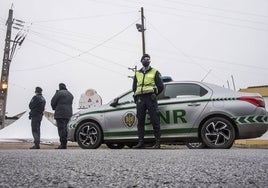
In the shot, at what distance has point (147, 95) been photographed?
7.73 meters

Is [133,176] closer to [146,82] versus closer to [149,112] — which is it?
[149,112]

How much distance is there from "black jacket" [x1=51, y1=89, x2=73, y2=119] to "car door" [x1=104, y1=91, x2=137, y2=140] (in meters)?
1.87

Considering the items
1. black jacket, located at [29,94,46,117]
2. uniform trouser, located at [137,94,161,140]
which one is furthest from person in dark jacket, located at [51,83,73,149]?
uniform trouser, located at [137,94,161,140]

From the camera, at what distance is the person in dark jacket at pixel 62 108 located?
10031 millimetres

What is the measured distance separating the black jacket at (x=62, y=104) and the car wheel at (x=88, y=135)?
1571 millimetres

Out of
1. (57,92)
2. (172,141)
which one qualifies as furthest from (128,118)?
(57,92)

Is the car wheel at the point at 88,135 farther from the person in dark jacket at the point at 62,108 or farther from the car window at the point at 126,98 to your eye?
the person in dark jacket at the point at 62,108

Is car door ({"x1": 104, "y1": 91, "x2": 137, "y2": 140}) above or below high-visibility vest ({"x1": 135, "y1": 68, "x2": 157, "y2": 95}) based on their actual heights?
below

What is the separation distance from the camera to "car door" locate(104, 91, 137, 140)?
8.30m

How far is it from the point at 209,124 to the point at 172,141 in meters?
0.87

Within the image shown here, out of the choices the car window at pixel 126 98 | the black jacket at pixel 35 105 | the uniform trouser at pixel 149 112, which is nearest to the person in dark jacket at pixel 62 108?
the black jacket at pixel 35 105

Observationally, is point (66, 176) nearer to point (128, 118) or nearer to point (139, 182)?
point (139, 182)

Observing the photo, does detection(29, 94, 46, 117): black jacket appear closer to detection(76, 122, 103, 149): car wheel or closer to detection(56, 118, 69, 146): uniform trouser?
detection(56, 118, 69, 146): uniform trouser

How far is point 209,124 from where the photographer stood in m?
7.49
